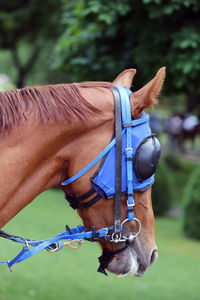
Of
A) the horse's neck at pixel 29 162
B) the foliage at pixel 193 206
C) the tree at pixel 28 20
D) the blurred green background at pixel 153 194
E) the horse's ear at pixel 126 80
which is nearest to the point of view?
the horse's neck at pixel 29 162

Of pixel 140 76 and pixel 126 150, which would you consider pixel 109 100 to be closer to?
pixel 126 150

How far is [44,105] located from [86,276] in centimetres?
462

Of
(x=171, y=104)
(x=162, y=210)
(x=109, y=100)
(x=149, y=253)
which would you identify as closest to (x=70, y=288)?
(x=149, y=253)

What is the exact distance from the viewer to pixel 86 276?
248 inches

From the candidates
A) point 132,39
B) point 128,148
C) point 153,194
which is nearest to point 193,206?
point 153,194

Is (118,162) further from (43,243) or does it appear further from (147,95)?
(43,243)

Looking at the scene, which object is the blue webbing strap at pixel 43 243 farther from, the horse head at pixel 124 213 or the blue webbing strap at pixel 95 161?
the blue webbing strap at pixel 95 161

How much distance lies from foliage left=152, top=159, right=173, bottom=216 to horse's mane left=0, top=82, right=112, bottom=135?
8.75 m

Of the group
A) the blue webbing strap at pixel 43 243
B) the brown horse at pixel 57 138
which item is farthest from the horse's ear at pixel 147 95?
the blue webbing strap at pixel 43 243

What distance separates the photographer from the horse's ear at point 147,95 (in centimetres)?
211

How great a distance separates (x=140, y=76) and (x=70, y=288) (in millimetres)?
4365

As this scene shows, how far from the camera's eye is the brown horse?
2047 mm

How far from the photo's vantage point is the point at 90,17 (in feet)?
24.3

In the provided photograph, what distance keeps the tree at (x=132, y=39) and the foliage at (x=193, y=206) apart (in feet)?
6.59
